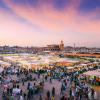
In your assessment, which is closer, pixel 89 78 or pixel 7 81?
pixel 7 81

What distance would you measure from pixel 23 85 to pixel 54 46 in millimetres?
143814

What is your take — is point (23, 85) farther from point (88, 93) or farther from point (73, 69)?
Answer: point (73, 69)

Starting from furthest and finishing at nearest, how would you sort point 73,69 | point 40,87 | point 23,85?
point 73,69
point 23,85
point 40,87

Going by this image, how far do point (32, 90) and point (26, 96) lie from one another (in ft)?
2.52

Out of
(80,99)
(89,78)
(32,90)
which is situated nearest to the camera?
(80,99)

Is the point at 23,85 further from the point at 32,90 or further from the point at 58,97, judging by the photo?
the point at 58,97

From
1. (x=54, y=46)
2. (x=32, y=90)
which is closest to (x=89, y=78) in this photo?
(x=32, y=90)

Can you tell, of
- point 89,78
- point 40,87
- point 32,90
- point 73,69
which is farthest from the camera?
point 73,69

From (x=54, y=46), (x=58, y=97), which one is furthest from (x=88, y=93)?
(x=54, y=46)

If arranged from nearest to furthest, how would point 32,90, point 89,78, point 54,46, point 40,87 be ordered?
point 32,90 < point 40,87 < point 89,78 < point 54,46

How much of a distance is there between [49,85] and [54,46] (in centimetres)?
14336

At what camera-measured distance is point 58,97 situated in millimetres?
13500

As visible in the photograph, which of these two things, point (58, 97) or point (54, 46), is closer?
point (58, 97)

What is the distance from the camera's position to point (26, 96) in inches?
531
